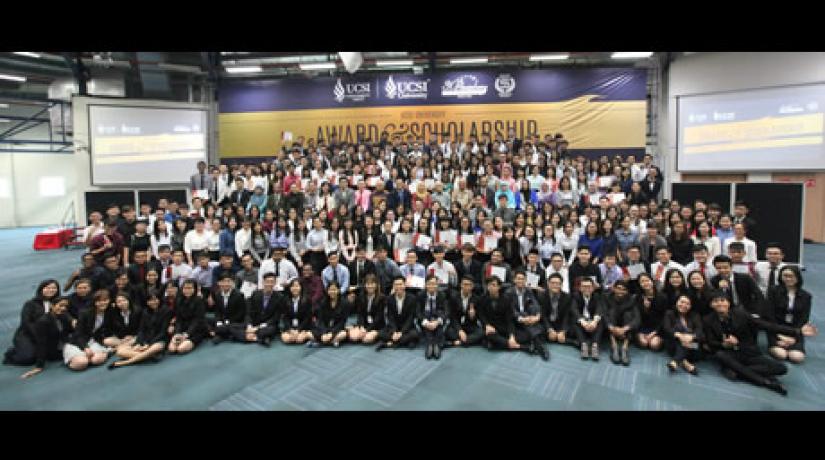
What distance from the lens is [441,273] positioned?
20.3 feet

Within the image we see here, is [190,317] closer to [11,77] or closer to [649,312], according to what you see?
[649,312]

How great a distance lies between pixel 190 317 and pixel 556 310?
4.92 meters

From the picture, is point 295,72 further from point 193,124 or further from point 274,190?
point 274,190

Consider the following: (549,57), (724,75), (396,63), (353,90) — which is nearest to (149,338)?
(353,90)

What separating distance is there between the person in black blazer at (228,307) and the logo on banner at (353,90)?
29.1ft

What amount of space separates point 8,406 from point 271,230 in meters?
4.11

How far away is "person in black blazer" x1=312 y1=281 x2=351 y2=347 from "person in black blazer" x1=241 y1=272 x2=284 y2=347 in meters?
0.58

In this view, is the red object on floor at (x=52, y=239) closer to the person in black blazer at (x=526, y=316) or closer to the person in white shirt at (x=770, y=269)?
the person in black blazer at (x=526, y=316)

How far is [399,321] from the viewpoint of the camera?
5414 millimetres

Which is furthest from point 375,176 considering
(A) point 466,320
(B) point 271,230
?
(A) point 466,320

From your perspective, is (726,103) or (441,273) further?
(726,103)

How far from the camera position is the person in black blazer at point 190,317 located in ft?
17.4

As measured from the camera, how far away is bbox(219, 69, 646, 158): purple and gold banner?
12078mm

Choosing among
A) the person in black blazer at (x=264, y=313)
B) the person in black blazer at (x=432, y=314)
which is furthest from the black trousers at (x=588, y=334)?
the person in black blazer at (x=264, y=313)
